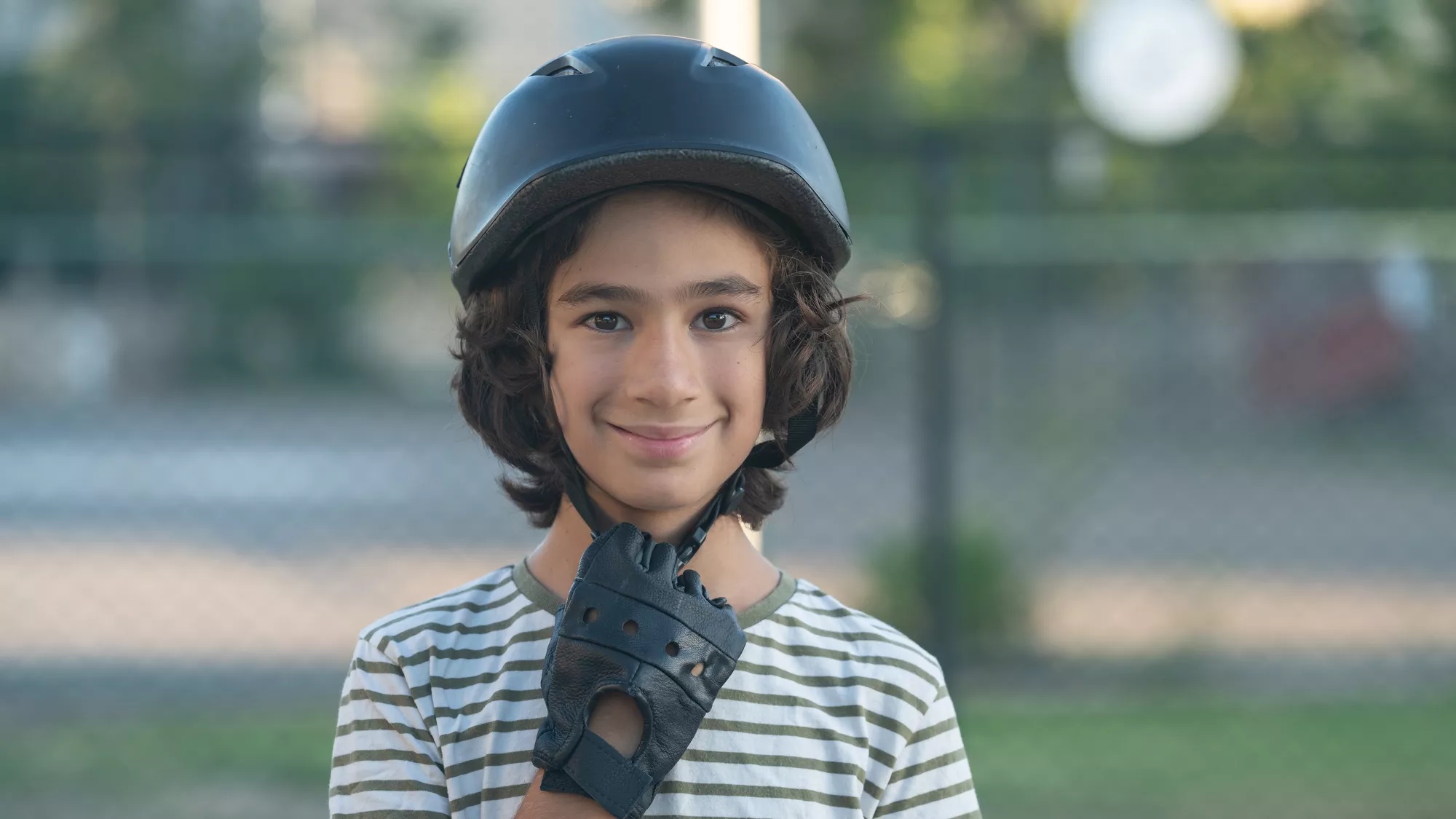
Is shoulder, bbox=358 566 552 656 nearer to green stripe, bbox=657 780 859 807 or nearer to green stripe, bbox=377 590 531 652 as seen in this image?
green stripe, bbox=377 590 531 652

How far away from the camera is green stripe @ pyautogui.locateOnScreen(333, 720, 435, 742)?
1598 mm

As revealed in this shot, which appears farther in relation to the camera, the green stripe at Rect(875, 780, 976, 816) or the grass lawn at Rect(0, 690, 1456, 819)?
the grass lawn at Rect(0, 690, 1456, 819)

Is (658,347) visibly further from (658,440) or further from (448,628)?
(448,628)

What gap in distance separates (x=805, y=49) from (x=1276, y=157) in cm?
1111

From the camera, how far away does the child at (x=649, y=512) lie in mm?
1482

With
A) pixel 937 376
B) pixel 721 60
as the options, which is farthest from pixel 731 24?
pixel 937 376

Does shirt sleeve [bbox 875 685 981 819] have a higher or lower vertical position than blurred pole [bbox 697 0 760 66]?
lower

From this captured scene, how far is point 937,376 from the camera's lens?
5152 mm

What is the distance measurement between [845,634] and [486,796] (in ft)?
1.42

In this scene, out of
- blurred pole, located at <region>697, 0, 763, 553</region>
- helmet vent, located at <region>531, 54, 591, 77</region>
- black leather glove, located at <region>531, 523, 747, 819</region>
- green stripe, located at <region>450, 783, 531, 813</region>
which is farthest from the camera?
blurred pole, located at <region>697, 0, 763, 553</region>

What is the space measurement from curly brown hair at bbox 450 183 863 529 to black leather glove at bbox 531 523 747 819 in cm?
28

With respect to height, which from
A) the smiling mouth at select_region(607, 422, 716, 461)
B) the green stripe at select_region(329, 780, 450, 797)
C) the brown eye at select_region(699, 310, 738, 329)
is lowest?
the green stripe at select_region(329, 780, 450, 797)

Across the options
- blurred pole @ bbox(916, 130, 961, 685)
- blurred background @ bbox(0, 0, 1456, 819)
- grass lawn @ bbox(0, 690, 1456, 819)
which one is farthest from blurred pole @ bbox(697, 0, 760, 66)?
grass lawn @ bbox(0, 690, 1456, 819)

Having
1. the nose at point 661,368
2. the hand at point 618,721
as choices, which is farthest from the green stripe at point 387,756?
the nose at point 661,368
